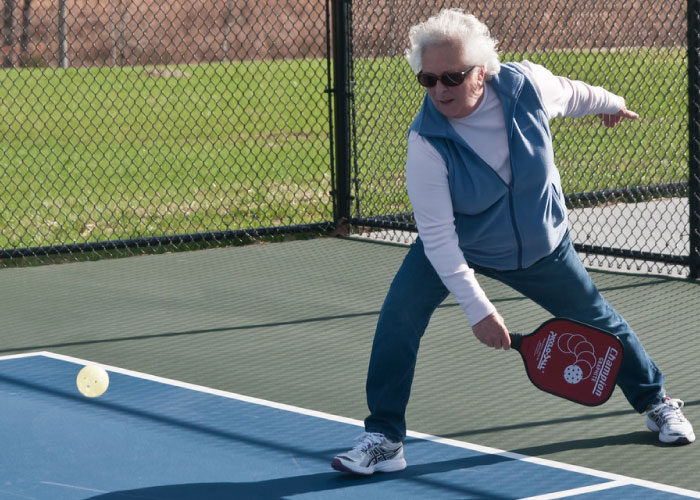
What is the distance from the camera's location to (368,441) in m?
4.74

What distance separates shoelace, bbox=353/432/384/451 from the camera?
186 inches

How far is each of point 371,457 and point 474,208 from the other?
3.58 ft

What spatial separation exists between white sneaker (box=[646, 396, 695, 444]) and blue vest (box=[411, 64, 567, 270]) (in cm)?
96

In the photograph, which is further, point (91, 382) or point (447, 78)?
point (91, 382)

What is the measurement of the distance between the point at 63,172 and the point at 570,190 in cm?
673

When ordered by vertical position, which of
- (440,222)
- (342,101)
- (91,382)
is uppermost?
(342,101)

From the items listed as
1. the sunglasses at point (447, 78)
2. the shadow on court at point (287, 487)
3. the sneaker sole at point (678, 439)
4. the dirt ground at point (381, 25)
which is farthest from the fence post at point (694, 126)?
the sunglasses at point (447, 78)

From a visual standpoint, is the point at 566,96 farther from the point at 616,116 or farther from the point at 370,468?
the point at 370,468

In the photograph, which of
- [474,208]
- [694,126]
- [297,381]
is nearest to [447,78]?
[474,208]

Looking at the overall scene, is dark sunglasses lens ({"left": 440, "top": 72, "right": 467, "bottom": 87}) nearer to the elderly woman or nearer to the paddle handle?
the elderly woman

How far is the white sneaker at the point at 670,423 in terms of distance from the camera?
497cm

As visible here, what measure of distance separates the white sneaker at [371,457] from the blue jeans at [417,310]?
0.12 feet

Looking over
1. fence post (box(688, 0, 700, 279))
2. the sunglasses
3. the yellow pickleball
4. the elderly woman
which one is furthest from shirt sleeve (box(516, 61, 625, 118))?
fence post (box(688, 0, 700, 279))

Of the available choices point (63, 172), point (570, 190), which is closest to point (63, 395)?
point (570, 190)
